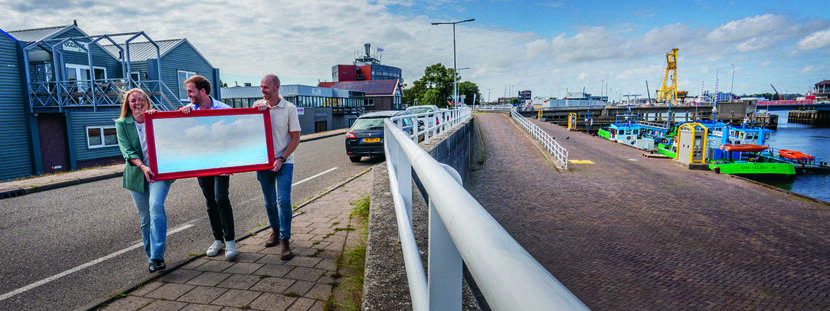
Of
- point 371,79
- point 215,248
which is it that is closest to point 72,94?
point 215,248

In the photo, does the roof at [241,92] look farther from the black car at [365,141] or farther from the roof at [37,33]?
the black car at [365,141]

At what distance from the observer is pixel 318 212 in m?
6.05

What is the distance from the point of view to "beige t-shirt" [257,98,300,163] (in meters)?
4.05

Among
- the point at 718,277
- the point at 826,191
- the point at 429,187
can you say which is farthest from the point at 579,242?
the point at 826,191

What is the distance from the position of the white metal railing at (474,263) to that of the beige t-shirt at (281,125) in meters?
2.66

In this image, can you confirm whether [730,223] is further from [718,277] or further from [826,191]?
[826,191]

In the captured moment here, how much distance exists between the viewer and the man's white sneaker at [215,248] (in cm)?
421

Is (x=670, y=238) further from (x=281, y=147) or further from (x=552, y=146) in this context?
(x=552, y=146)

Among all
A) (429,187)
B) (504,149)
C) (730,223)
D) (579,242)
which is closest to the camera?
(429,187)

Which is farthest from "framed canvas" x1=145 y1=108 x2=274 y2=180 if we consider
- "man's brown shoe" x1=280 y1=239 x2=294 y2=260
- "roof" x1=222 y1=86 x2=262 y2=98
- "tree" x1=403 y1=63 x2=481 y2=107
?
"tree" x1=403 y1=63 x2=481 y2=107

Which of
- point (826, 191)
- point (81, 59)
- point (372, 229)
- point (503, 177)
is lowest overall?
point (826, 191)

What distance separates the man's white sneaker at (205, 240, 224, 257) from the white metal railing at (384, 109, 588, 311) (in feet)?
10.6

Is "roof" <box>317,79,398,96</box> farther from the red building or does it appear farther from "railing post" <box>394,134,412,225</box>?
"railing post" <box>394,134,412,225</box>

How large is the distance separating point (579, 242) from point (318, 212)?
5.18m
